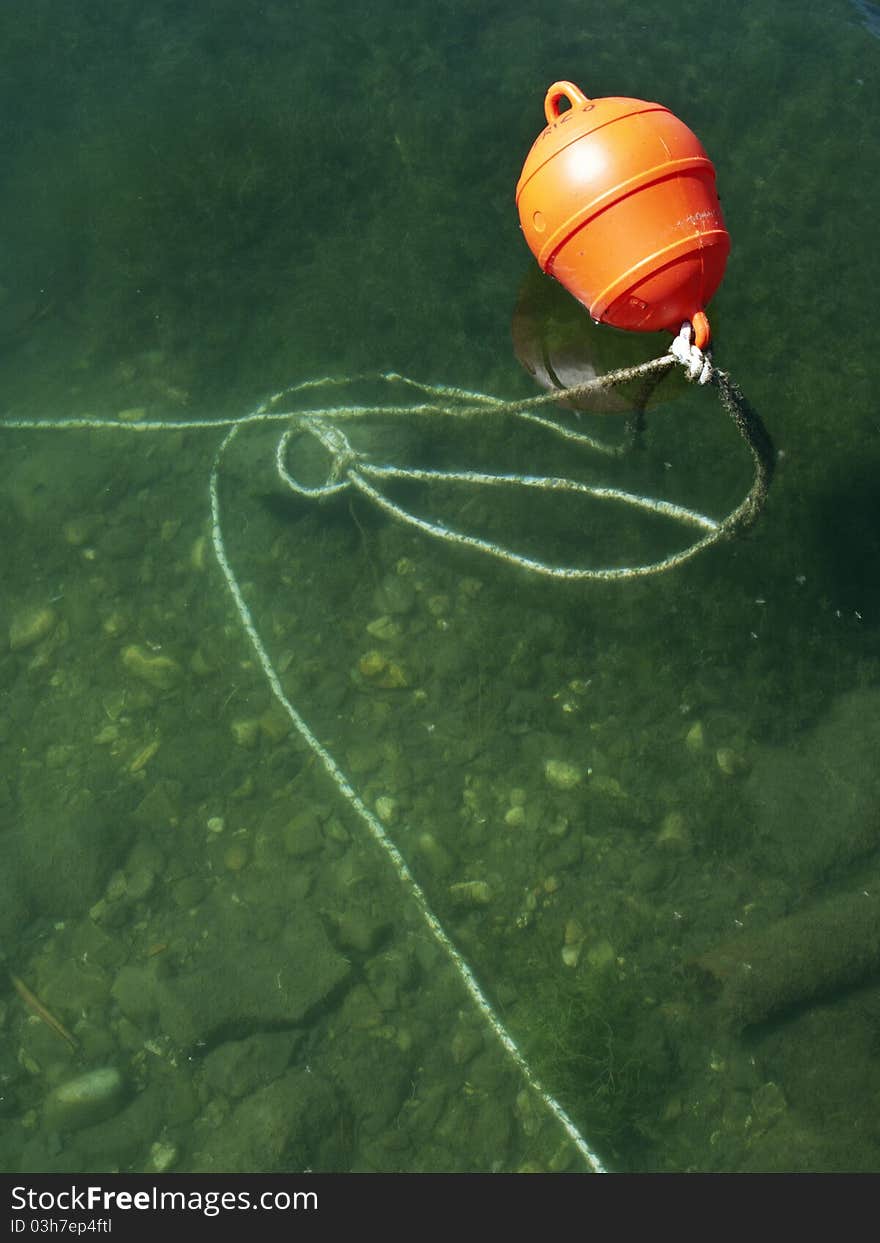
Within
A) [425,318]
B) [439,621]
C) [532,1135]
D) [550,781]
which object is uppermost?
[425,318]

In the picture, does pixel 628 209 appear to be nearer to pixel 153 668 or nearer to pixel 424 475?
pixel 424 475

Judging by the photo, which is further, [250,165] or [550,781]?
[250,165]

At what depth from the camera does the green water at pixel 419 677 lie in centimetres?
371

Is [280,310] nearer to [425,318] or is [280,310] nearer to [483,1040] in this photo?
[425,318]

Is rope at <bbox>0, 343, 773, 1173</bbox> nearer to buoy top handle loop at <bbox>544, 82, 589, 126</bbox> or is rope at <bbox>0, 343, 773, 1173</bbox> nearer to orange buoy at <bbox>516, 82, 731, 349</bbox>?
orange buoy at <bbox>516, 82, 731, 349</bbox>

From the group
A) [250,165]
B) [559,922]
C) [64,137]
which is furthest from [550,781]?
[64,137]

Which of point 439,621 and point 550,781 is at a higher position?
point 439,621

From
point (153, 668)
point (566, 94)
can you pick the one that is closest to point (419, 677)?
point (153, 668)

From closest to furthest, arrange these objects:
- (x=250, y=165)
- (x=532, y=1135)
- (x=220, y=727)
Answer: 1. (x=532, y=1135)
2. (x=220, y=727)
3. (x=250, y=165)

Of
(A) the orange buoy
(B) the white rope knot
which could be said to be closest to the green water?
(B) the white rope knot

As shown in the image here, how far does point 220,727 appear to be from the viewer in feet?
13.9

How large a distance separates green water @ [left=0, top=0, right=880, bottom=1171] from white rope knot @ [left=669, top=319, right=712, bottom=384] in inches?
29.1

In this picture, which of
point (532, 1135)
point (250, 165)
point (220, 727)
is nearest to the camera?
point (532, 1135)

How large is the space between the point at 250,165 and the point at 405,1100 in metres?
4.69
